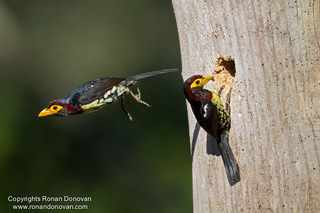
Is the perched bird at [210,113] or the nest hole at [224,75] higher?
the nest hole at [224,75]

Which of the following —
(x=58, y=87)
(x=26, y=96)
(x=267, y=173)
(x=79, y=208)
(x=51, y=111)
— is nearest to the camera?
(x=267, y=173)

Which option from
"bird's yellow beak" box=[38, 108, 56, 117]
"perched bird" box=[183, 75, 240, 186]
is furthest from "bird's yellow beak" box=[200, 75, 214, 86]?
"bird's yellow beak" box=[38, 108, 56, 117]

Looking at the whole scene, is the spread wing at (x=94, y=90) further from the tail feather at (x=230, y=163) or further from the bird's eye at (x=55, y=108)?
the tail feather at (x=230, y=163)

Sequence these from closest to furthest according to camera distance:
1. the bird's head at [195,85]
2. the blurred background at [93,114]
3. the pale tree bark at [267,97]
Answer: the pale tree bark at [267,97] < the bird's head at [195,85] < the blurred background at [93,114]

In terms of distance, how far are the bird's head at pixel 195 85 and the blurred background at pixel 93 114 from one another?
4646 mm

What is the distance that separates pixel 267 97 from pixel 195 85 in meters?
0.58

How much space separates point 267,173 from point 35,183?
578 centimetres

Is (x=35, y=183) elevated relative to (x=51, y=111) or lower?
lower

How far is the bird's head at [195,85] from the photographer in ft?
12.7

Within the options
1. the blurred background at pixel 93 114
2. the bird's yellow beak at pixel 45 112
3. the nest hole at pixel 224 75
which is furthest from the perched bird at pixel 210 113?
A: the blurred background at pixel 93 114

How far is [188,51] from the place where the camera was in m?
4.25

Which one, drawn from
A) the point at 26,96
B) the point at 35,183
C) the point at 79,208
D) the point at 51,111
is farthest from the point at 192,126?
the point at 26,96

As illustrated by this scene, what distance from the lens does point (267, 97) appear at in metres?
3.70

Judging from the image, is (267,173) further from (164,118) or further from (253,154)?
(164,118)
